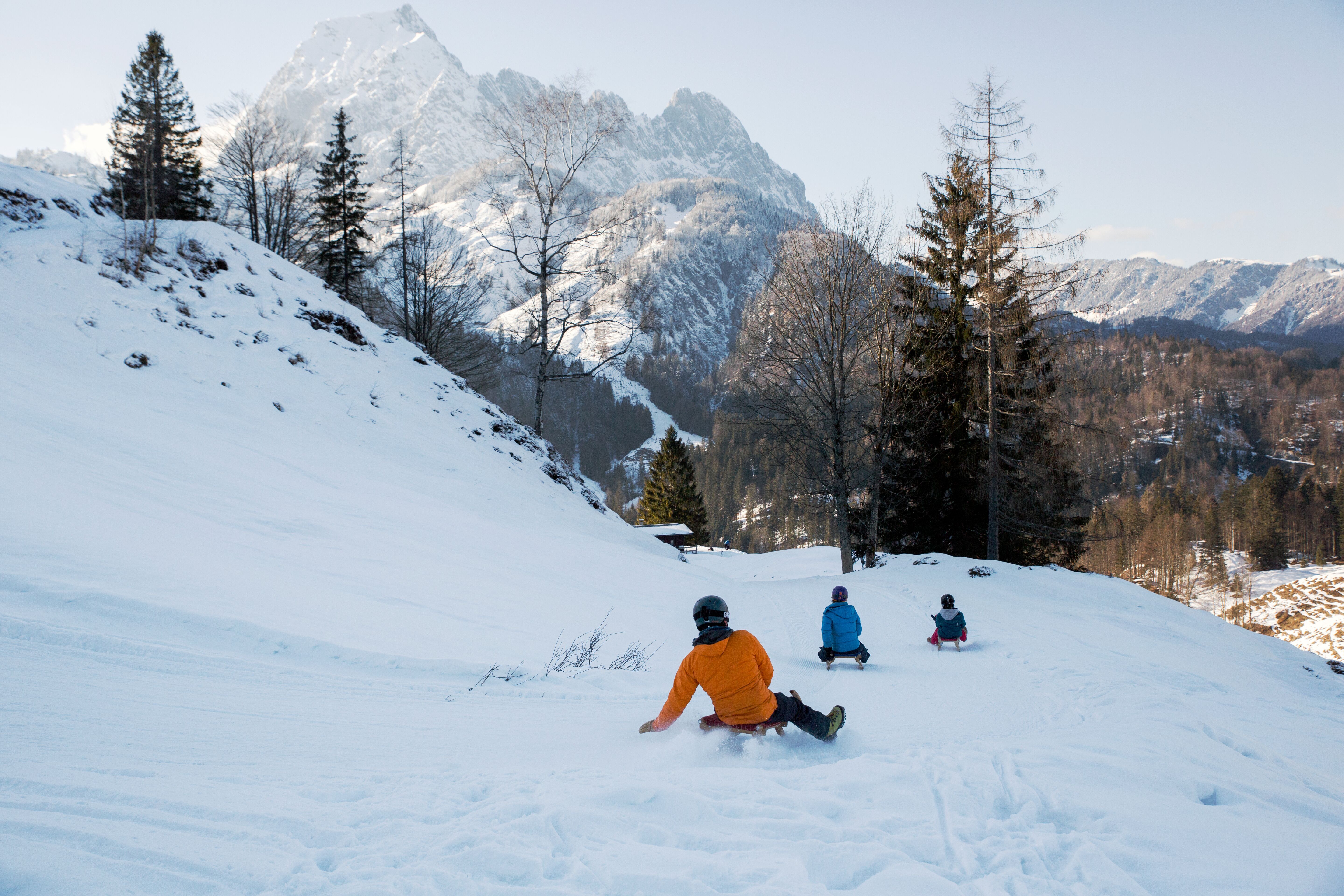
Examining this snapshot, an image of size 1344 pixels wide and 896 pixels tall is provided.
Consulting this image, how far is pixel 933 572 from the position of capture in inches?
561

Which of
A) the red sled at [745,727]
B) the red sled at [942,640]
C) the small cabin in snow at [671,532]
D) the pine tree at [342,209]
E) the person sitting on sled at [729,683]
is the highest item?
the pine tree at [342,209]

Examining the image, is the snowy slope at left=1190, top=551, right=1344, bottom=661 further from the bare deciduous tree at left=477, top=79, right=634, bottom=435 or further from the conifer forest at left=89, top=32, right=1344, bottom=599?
the bare deciduous tree at left=477, top=79, right=634, bottom=435

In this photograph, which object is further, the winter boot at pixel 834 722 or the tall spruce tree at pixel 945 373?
the tall spruce tree at pixel 945 373

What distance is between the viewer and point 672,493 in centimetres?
4512

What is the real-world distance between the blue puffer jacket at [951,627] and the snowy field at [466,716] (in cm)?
26

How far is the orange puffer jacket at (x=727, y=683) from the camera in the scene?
13.8 feet

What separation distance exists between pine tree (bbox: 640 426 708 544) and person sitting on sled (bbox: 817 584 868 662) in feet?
121

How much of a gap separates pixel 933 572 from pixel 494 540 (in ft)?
32.6

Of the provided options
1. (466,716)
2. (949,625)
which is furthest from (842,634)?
(466,716)

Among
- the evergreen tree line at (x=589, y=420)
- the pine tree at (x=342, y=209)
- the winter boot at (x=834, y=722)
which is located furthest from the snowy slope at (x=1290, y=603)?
the evergreen tree line at (x=589, y=420)

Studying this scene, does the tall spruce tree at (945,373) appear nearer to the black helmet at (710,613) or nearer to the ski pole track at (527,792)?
the ski pole track at (527,792)

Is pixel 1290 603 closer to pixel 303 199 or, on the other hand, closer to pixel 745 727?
pixel 745 727

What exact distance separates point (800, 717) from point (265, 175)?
33686 mm

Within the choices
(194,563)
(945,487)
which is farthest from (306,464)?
(945,487)
